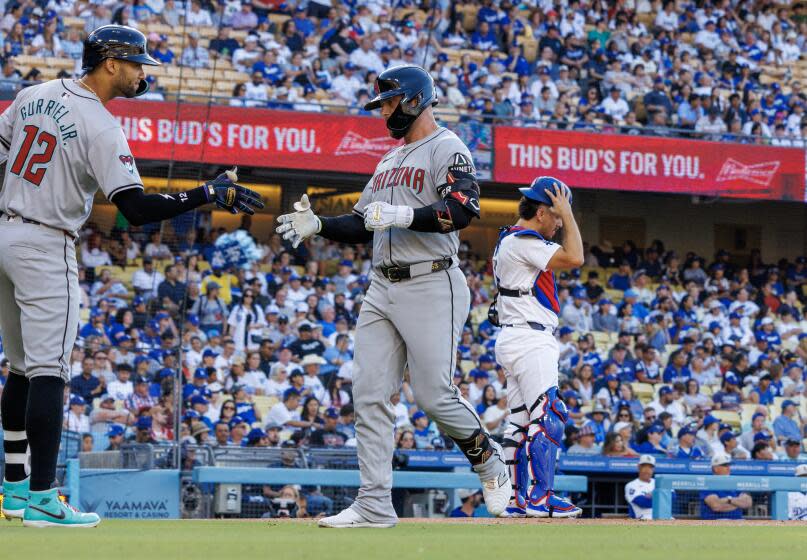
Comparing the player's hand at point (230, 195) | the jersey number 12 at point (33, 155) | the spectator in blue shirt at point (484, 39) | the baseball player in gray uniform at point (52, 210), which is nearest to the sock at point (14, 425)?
the baseball player in gray uniform at point (52, 210)

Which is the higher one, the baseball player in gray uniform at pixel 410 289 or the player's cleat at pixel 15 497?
the baseball player in gray uniform at pixel 410 289

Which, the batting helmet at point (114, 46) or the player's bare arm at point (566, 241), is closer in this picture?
the batting helmet at point (114, 46)

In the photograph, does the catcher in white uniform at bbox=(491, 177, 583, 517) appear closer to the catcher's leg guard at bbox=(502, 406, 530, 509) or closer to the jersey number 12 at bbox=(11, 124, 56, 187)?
the catcher's leg guard at bbox=(502, 406, 530, 509)

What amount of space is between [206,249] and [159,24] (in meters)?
3.54

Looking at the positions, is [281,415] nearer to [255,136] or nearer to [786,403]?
[255,136]

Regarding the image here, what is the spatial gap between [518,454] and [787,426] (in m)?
10.8

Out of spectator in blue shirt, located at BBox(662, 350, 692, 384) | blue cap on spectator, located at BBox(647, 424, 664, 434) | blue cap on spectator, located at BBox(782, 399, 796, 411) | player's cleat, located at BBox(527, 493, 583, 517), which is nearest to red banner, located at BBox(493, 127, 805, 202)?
spectator in blue shirt, located at BBox(662, 350, 692, 384)

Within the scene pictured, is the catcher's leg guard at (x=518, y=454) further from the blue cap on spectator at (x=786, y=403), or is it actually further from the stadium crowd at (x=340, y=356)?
the blue cap on spectator at (x=786, y=403)

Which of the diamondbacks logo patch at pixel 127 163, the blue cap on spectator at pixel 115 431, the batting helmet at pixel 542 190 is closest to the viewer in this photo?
the diamondbacks logo patch at pixel 127 163

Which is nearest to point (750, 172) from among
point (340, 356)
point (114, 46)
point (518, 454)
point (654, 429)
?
point (654, 429)

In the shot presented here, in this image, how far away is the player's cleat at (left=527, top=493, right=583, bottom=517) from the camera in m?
7.05

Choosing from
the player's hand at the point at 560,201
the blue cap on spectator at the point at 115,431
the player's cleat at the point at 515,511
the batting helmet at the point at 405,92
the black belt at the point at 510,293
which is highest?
the batting helmet at the point at 405,92

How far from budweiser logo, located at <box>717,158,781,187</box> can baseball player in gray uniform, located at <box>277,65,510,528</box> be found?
1674cm

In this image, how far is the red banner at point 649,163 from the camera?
20891 mm
